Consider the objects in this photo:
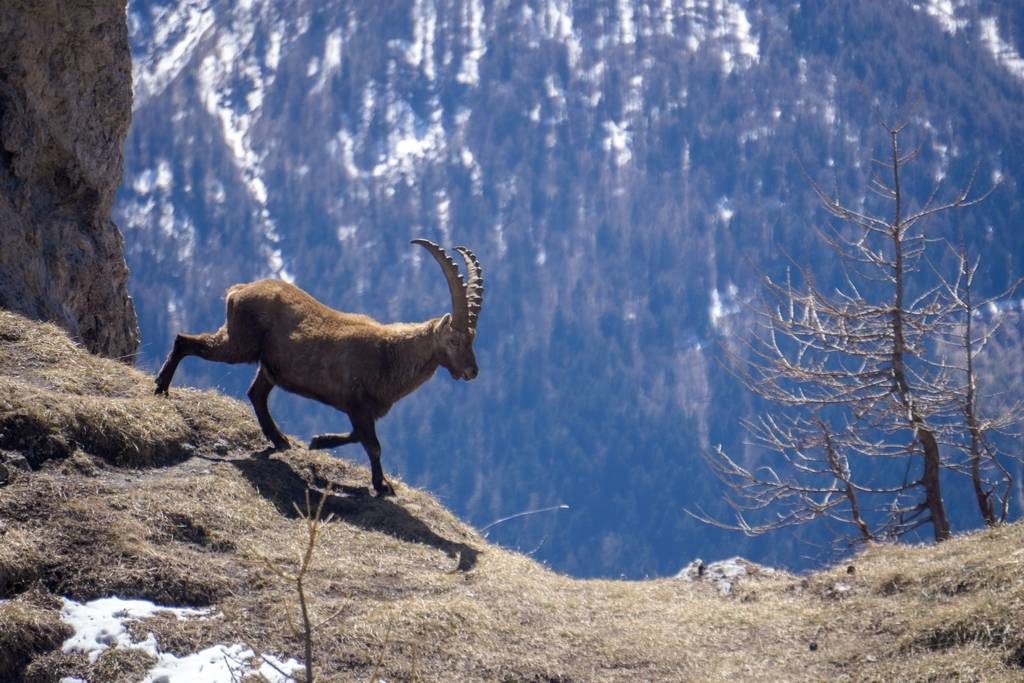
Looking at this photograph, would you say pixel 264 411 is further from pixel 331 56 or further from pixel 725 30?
pixel 331 56

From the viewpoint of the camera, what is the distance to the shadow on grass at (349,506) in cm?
1049

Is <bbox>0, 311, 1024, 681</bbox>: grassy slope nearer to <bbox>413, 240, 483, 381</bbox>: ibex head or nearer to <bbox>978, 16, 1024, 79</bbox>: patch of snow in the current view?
<bbox>413, 240, 483, 381</bbox>: ibex head

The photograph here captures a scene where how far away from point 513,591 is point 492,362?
79.3 metres

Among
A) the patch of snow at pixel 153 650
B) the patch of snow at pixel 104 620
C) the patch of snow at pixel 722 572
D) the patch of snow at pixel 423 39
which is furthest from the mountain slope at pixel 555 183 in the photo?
the patch of snow at pixel 153 650

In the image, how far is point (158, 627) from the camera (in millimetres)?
7668

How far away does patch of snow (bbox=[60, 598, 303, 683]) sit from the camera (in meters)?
7.31

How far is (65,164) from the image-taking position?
559 inches

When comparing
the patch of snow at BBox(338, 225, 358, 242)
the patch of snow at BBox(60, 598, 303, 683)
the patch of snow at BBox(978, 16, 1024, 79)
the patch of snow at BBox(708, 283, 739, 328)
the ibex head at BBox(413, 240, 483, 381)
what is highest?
the patch of snow at BBox(978, 16, 1024, 79)

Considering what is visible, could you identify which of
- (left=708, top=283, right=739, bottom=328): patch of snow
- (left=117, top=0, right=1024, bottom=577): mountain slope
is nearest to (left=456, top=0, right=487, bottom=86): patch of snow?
(left=117, top=0, right=1024, bottom=577): mountain slope

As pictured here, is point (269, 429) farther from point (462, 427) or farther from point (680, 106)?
point (680, 106)

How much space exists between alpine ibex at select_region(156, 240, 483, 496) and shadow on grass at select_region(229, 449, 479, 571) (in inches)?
14.9

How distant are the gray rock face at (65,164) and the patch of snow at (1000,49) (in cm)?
7552

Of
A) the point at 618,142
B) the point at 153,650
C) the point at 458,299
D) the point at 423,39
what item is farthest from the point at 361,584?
the point at 423,39

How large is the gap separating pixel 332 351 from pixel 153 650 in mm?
4499
